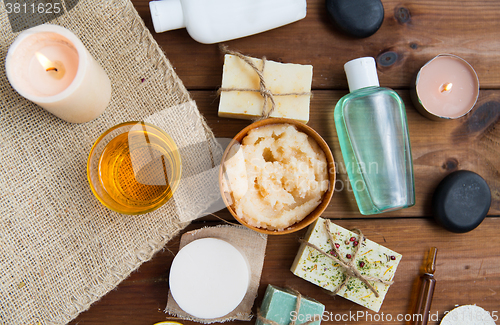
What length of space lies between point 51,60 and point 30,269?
40cm

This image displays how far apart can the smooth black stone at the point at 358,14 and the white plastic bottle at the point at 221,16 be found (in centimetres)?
7

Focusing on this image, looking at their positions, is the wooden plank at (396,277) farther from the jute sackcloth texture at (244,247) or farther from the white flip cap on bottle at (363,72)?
the white flip cap on bottle at (363,72)

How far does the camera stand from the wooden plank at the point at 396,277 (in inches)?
27.0

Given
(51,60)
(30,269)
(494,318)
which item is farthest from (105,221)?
(494,318)

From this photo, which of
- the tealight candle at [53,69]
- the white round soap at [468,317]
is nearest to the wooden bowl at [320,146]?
the tealight candle at [53,69]

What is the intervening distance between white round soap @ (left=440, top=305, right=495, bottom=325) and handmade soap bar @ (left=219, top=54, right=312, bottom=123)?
0.55 m

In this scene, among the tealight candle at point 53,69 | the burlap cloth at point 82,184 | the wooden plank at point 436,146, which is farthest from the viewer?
the wooden plank at point 436,146

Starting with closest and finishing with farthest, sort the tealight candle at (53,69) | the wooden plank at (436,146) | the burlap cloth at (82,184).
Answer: the tealight candle at (53,69) → the burlap cloth at (82,184) → the wooden plank at (436,146)

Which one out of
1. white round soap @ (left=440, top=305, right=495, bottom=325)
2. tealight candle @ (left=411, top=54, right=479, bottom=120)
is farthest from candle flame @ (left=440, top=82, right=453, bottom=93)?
white round soap @ (left=440, top=305, right=495, bottom=325)

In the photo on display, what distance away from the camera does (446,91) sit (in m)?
0.69

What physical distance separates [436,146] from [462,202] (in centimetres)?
13

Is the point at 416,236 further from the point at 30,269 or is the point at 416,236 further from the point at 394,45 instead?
the point at 30,269

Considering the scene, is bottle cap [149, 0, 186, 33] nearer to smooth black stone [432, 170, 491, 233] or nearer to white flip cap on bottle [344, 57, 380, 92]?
white flip cap on bottle [344, 57, 380, 92]

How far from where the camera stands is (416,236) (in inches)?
28.5
